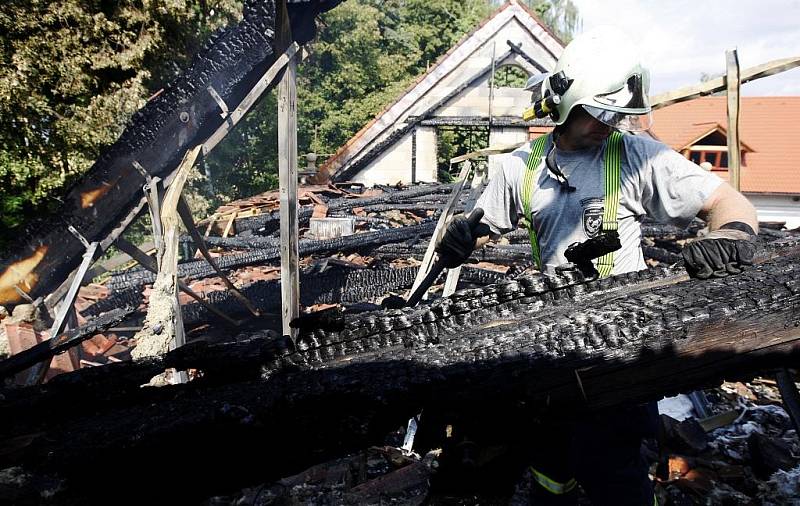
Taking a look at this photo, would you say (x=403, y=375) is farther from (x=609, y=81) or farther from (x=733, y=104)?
(x=733, y=104)

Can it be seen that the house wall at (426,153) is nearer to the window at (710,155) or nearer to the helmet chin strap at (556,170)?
the window at (710,155)

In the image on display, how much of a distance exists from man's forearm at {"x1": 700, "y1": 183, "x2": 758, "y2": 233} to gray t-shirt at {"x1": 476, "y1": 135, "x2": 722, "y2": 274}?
32mm

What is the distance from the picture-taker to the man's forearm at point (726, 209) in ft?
5.96

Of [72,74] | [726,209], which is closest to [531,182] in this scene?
[726,209]

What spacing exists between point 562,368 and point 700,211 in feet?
4.06

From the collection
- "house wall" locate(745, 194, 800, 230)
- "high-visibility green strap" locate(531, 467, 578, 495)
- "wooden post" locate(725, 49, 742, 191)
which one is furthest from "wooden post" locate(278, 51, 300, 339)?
"house wall" locate(745, 194, 800, 230)

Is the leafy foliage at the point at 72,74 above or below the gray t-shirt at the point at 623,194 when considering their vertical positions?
above

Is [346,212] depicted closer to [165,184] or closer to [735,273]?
[165,184]

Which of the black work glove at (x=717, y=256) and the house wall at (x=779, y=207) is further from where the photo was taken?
the house wall at (x=779, y=207)

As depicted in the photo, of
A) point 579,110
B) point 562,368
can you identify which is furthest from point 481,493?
point 579,110

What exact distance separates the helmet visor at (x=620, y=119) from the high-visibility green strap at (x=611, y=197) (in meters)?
0.08

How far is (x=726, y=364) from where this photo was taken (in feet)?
4.33

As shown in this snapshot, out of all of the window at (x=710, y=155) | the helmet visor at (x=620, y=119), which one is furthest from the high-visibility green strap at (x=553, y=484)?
the window at (x=710, y=155)

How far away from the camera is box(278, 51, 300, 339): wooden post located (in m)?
3.72
